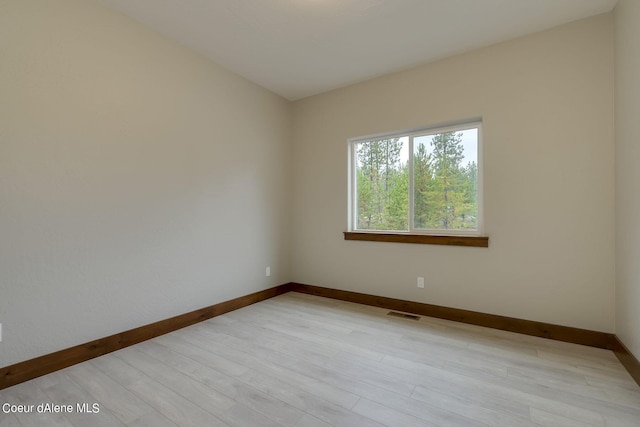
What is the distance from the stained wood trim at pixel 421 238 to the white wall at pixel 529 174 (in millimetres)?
65

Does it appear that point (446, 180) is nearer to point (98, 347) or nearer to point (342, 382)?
point (342, 382)

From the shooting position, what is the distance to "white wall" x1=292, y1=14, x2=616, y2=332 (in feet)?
7.43

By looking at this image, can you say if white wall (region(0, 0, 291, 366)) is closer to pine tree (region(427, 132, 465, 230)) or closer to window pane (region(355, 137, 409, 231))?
window pane (region(355, 137, 409, 231))

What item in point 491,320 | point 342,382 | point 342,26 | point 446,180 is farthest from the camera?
point 446,180

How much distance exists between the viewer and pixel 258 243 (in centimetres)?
354

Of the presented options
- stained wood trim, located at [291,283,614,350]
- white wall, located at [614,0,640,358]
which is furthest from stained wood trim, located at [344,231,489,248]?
white wall, located at [614,0,640,358]

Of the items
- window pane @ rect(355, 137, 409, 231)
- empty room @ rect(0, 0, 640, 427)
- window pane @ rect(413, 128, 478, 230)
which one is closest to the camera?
empty room @ rect(0, 0, 640, 427)

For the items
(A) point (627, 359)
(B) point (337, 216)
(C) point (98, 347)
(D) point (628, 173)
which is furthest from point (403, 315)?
(C) point (98, 347)

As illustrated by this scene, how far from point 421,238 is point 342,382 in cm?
174

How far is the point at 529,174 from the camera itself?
2502mm

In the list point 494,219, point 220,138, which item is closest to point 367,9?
point 220,138

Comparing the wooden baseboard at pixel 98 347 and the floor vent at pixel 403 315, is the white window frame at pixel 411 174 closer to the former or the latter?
the floor vent at pixel 403 315

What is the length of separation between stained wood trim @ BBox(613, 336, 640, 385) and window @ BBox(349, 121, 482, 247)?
1.24 meters

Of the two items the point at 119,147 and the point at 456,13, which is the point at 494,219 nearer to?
the point at 456,13
